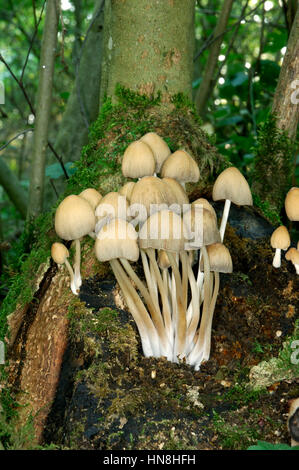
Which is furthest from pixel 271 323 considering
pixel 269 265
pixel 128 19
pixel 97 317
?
pixel 128 19

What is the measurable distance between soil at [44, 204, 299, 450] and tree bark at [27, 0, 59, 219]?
1.22 metres

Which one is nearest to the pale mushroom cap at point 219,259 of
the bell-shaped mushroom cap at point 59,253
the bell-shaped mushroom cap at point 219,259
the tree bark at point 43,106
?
the bell-shaped mushroom cap at point 219,259

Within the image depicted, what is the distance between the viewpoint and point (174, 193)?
2422mm

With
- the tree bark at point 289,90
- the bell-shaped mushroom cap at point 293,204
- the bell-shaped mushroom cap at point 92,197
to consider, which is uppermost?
the tree bark at point 289,90

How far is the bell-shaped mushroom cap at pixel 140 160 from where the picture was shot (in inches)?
96.8

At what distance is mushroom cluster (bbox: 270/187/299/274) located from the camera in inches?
106

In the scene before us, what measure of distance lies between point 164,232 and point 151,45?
1578 millimetres

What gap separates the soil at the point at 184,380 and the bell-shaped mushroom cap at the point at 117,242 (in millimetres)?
479

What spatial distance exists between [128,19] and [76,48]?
2.99 metres

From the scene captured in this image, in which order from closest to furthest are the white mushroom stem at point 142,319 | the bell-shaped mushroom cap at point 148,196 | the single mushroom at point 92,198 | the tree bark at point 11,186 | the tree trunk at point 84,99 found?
1. the bell-shaped mushroom cap at point 148,196
2. the white mushroom stem at point 142,319
3. the single mushroom at point 92,198
4. the tree trunk at point 84,99
5. the tree bark at point 11,186

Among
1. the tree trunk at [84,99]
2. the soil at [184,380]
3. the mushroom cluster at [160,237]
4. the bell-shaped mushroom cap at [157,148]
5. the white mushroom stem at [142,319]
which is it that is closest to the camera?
the soil at [184,380]

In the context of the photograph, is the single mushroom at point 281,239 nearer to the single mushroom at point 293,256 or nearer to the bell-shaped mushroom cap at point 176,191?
the single mushroom at point 293,256

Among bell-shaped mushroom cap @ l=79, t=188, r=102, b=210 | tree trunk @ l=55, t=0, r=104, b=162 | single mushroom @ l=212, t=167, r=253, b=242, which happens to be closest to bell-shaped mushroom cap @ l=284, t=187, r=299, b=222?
single mushroom @ l=212, t=167, r=253, b=242

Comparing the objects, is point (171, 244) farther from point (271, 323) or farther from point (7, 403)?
point (7, 403)
